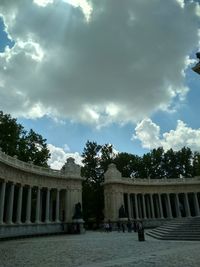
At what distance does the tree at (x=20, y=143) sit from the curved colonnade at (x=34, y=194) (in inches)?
254

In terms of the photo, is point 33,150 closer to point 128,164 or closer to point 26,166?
point 26,166

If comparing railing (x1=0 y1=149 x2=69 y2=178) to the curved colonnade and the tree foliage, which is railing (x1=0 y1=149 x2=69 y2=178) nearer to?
the curved colonnade

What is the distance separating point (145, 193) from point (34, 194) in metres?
24.9

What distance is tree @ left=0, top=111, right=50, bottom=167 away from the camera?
52609mm

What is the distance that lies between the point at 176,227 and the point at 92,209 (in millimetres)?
42441

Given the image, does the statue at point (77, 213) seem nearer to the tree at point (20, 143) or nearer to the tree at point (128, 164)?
the tree at point (20, 143)

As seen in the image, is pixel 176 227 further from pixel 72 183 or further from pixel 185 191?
pixel 185 191

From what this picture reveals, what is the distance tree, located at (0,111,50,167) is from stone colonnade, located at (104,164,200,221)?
14867mm

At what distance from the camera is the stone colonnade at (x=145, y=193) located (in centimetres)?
6172

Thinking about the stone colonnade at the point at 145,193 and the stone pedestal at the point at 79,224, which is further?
the stone colonnade at the point at 145,193

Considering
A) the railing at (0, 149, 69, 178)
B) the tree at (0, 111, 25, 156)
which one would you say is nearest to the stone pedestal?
the railing at (0, 149, 69, 178)

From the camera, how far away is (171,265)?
1223 centimetres

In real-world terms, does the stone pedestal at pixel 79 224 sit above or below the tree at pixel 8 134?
below

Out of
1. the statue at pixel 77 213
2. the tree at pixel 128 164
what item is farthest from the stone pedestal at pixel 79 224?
the tree at pixel 128 164
